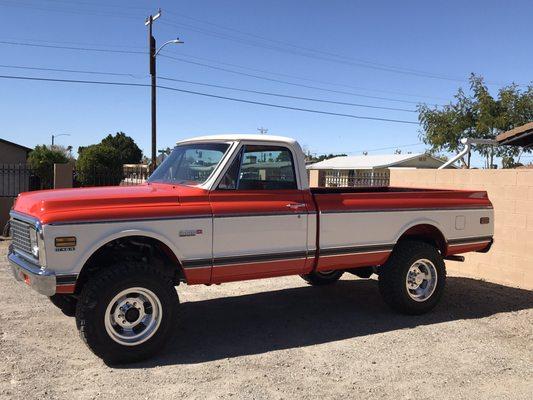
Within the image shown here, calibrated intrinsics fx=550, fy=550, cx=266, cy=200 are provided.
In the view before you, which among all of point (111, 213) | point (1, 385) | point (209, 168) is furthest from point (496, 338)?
point (1, 385)

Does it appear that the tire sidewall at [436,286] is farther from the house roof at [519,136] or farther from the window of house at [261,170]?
the house roof at [519,136]

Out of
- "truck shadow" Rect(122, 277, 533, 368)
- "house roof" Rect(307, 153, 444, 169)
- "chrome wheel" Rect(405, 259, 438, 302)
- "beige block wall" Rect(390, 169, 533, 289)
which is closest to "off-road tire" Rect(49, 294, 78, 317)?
"truck shadow" Rect(122, 277, 533, 368)

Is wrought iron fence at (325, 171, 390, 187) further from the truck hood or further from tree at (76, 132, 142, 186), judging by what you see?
the truck hood

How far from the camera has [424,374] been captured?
4672 millimetres

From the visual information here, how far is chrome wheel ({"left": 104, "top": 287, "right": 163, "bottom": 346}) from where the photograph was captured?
15.6 ft

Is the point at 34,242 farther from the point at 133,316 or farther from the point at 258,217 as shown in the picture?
the point at 258,217

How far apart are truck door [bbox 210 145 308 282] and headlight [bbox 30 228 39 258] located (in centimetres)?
154

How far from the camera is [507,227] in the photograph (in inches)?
348

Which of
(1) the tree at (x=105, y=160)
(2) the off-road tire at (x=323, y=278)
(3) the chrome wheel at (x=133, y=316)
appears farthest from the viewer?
(1) the tree at (x=105, y=160)

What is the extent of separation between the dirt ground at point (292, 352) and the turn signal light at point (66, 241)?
42.2 inches

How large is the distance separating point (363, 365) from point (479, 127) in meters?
22.6

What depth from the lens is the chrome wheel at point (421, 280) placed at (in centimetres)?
652

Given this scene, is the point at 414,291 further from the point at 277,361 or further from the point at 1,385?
the point at 1,385

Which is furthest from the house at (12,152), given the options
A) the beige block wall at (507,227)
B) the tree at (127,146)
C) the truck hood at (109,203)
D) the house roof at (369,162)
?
the truck hood at (109,203)
